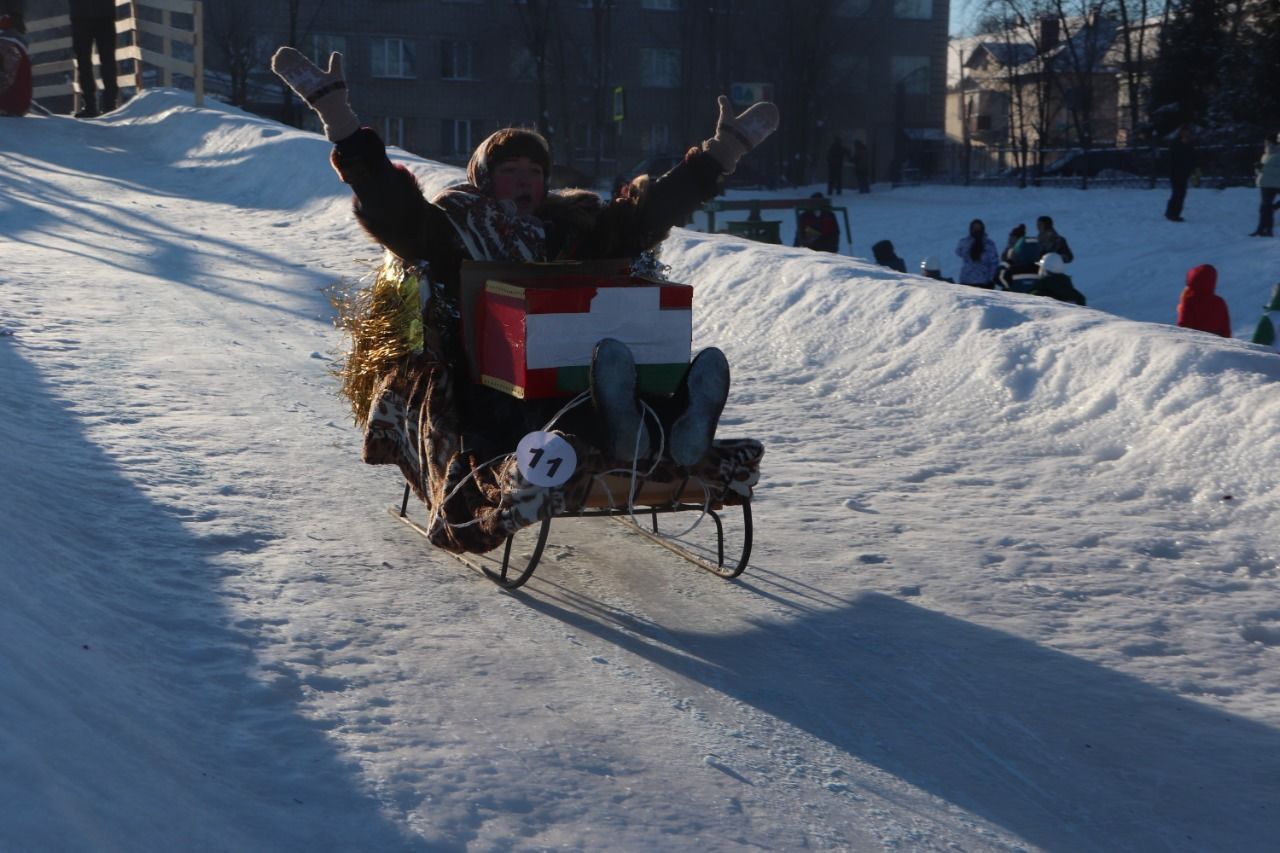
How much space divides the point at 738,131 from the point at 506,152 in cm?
81

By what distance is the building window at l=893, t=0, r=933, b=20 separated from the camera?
48469 mm

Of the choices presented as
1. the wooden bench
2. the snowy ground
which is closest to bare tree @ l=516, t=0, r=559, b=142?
the wooden bench

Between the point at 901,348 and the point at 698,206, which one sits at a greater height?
the point at 698,206

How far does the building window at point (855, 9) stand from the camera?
44469 mm

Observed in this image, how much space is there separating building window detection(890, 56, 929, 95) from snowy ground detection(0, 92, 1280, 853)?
137 feet

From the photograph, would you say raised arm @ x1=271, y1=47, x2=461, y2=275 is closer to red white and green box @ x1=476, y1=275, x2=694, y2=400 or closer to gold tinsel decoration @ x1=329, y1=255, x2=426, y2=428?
gold tinsel decoration @ x1=329, y1=255, x2=426, y2=428

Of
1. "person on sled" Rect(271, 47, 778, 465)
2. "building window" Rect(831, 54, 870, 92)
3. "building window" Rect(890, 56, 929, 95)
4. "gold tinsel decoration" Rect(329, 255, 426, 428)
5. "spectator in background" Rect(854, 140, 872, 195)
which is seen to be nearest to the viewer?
"person on sled" Rect(271, 47, 778, 465)

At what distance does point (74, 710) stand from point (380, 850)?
2.30 feet

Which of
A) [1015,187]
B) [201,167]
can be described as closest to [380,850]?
[201,167]

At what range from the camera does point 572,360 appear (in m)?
4.43

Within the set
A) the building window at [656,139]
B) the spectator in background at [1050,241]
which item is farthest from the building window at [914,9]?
the spectator in background at [1050,241]

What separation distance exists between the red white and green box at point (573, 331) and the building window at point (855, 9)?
41.9 m

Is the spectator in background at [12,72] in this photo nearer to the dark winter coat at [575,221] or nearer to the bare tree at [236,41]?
the bare tree at [236,41]

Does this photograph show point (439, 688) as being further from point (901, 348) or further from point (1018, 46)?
point (1018, 46)
